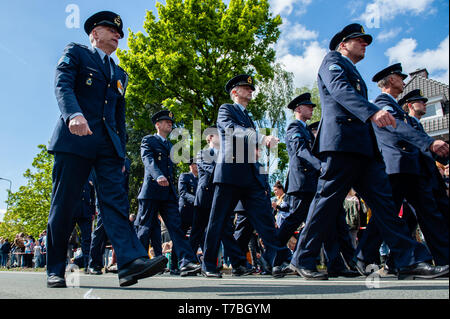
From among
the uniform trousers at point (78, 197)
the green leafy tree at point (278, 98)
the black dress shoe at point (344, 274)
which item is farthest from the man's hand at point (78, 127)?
the green leafy tree at point (278, 98)

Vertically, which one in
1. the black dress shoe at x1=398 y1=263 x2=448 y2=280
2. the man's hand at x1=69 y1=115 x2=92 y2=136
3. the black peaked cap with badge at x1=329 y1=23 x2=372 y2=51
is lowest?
the black dress shoe at x1=398 y1=263 x2=448 y2=280

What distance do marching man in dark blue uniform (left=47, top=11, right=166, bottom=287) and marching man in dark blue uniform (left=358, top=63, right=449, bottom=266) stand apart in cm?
271

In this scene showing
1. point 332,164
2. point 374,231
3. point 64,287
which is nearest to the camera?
point 64,287

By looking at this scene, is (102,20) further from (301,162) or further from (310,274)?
(301,162)

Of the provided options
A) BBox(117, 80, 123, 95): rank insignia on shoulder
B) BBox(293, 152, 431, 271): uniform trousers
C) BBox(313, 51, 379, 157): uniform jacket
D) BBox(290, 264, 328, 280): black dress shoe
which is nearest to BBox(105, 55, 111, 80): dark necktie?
BBox(117, 80, 123, 95): rank insignia on shoulder

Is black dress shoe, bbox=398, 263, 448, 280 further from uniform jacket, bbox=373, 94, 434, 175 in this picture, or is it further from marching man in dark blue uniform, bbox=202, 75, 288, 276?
marching man in dark blue uniform, bbox=202, 75, 288, 276

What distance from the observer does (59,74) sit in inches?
138

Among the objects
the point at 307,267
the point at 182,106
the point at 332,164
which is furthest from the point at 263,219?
the point at 182,106

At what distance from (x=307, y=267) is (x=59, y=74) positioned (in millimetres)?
2908

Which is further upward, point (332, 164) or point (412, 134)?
point (412, 134)

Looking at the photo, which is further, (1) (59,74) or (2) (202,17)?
(2) (202,17)

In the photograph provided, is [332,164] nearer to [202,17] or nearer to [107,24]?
[107,24]

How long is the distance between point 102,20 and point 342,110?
247cm

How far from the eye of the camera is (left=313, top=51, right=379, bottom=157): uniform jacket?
357 cm
